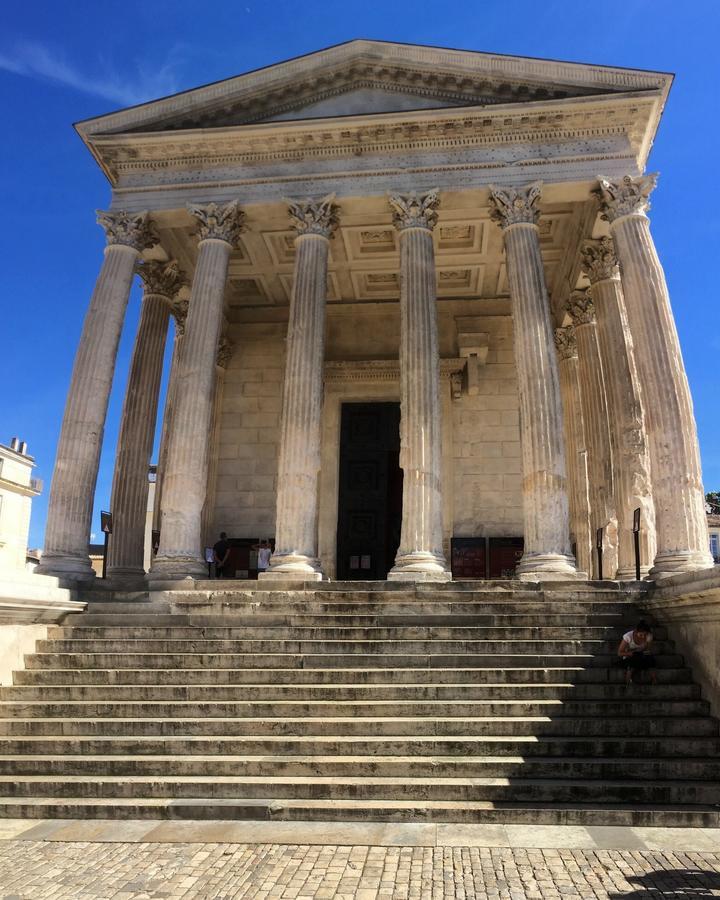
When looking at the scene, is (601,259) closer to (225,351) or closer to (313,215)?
(313,215)

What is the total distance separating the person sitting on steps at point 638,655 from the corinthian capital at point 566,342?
12.5 metres

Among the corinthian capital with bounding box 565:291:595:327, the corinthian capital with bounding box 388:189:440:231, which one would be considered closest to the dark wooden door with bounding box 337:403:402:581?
the corinthian capital with bounding box 565:291:595:327

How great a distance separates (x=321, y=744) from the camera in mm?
7777

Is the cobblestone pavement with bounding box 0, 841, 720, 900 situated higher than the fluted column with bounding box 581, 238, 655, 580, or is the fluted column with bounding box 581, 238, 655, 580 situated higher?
the fluted column with bounding box 581, 238, 655, 580

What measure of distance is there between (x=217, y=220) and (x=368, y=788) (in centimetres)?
1341

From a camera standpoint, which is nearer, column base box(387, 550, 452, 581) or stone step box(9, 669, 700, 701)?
stone step box(9, 669, 700, 701)

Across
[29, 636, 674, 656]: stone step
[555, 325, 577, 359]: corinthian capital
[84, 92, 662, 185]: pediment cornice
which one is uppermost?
[84, 92, 662, 185]: pediment cornice

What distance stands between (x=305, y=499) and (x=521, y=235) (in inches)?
299

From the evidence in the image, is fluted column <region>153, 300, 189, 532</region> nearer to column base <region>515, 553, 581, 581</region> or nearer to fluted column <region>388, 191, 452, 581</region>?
fluted column <region>388, 191, 452, 581</region>

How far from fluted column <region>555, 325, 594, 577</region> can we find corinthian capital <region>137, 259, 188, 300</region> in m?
11.1

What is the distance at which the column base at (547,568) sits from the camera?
502 inches

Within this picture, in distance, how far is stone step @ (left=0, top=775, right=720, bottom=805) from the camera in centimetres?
684

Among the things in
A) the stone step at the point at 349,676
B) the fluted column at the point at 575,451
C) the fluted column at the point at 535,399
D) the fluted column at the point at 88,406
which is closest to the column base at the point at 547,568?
the fluted column at the point at 535,399

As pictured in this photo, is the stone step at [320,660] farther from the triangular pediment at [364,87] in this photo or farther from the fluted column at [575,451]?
the triangular pediment at [364,87]
